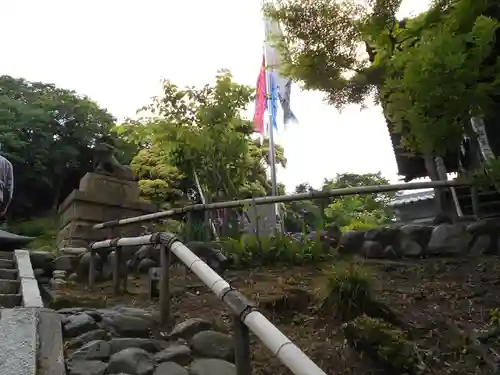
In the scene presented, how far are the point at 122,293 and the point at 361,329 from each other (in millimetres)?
2521

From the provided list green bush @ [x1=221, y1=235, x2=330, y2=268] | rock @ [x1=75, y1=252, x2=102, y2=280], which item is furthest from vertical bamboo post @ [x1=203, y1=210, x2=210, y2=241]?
rock @ [x1=75, y1=252, x2=102, y2=280]

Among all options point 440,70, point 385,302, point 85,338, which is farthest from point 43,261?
point 440,70

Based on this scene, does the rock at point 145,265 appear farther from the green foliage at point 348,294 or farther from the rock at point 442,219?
the rock at point 442,219

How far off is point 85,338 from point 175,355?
57 centimetres

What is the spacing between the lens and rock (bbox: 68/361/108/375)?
2291 mm

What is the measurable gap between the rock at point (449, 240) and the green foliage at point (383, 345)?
2815mm

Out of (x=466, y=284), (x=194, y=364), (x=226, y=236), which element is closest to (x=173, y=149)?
(x=226, y=236)

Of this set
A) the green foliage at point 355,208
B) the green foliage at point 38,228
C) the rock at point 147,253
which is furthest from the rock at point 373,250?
the green foliage at point 38,228

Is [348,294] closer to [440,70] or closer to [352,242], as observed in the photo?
[440,70]

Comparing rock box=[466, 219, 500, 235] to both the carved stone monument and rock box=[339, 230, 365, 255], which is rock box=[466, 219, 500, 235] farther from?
the carved stone monument

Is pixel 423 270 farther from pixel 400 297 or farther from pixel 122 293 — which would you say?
pixel 122 293

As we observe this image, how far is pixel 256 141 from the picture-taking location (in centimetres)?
1789

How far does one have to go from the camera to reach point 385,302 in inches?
148

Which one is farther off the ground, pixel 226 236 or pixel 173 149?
pixel 173 149
